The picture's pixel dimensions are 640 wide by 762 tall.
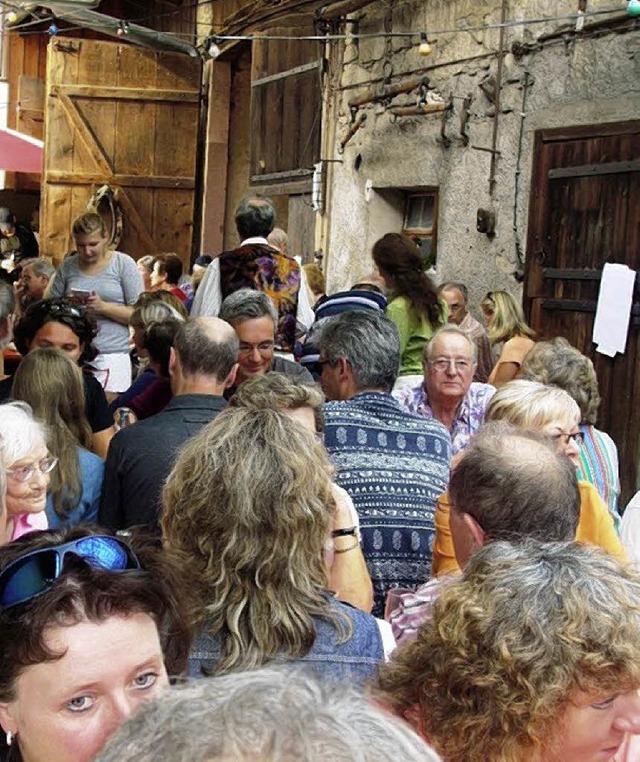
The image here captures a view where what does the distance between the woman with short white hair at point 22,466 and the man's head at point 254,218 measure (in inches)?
120

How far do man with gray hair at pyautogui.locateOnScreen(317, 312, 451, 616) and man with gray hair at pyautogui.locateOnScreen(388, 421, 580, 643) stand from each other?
0.80 meters

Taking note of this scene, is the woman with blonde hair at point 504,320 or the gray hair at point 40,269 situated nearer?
the woman with blonde hair at point 504,320

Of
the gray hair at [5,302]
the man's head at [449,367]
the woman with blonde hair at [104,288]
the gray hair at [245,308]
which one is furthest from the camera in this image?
the woman with blonde hair at [104,288]

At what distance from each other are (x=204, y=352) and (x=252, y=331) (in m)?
1.05

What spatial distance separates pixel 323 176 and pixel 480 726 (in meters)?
9.90

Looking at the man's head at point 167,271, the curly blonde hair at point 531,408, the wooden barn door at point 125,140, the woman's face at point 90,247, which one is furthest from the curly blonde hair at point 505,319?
the wooden barn door at point 125,140

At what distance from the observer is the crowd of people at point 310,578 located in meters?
1.62

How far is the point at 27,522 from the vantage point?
140 inches

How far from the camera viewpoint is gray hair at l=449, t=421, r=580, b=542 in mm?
2709

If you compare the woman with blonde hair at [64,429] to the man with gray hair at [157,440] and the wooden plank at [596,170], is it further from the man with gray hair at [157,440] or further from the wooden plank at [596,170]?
the wooden plank at [596,170]

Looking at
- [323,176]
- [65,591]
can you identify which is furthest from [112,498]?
[323,176]

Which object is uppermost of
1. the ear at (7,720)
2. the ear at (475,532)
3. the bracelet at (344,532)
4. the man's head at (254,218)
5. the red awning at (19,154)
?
the red awning at (19,154)

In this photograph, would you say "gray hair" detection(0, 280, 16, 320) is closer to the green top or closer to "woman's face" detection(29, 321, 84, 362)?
"woman's face" detection(29, 321, 84, 362)

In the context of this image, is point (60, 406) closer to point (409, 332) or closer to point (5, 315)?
point (5, 315)
